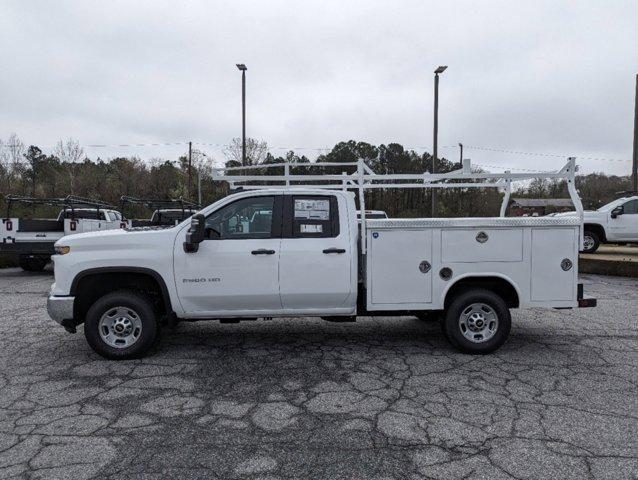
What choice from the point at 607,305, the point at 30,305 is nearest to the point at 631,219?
the point at 607,305

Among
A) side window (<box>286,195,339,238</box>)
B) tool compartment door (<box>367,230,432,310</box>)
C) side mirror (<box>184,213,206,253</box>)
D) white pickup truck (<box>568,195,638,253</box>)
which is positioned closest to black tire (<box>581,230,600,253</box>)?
white pickup truck (<box>568,195,638,253</box>)

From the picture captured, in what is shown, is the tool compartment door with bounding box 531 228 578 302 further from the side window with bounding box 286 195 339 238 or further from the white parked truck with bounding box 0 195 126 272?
the white parked truck with bounding box 0 195 126 272

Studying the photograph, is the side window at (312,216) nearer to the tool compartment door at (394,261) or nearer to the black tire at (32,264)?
the tool compartment door at (394,261)

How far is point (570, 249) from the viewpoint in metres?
5.51

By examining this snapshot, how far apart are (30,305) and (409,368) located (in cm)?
693

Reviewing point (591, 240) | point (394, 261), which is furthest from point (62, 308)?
point (591, 240)

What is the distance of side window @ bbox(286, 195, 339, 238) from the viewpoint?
18.0 feet

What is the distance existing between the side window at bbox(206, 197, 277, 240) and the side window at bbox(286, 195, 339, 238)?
22cm

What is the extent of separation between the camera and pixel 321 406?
13.6 ft

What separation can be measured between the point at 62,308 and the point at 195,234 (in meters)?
1.66

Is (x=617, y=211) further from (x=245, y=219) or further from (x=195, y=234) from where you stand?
(x=195, y=234)

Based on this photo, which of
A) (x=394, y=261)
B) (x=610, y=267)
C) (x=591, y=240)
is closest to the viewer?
(x=394, y=261)

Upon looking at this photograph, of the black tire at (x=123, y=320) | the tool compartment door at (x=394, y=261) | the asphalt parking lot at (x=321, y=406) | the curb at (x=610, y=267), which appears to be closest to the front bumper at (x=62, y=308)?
the black tire at (x=123, y=320)

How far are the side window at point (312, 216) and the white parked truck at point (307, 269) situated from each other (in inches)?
0.5
